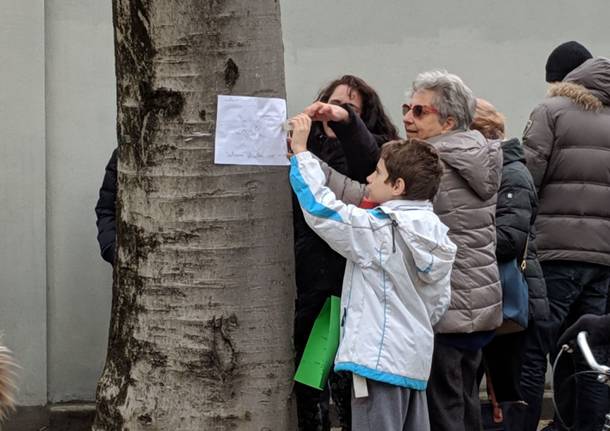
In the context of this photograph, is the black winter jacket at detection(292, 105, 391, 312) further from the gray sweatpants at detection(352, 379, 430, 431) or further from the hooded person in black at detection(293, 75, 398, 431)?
the gray sweatpants at detection(352, 379, 430, 431)

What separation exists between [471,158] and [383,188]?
2.22ft

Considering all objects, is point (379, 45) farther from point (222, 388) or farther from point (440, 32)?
point (222, 388)

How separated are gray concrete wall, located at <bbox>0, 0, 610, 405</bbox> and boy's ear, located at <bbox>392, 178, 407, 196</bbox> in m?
2.57

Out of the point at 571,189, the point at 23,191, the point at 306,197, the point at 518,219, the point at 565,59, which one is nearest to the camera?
the point at 306,197

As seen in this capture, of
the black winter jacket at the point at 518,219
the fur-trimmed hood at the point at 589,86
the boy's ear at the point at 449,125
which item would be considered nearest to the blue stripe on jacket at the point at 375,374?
the boy's ear at the point at 449,125

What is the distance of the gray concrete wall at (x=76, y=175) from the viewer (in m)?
6.30

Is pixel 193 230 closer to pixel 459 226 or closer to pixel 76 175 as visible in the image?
pixel 459 226

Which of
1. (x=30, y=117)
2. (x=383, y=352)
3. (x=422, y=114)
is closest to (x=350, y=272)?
(x=383, y=352)

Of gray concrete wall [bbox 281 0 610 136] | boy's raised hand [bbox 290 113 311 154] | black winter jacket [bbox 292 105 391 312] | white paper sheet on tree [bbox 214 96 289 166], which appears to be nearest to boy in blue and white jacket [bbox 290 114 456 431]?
boy's raised hand [bbox 290 113 311 154]

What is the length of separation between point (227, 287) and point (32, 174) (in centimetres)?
297

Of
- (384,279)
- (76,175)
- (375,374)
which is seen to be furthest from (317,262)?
(76,175)

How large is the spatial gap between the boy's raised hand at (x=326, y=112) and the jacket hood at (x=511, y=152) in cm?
153

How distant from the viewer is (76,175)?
637cm

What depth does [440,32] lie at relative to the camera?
6.78 metres
